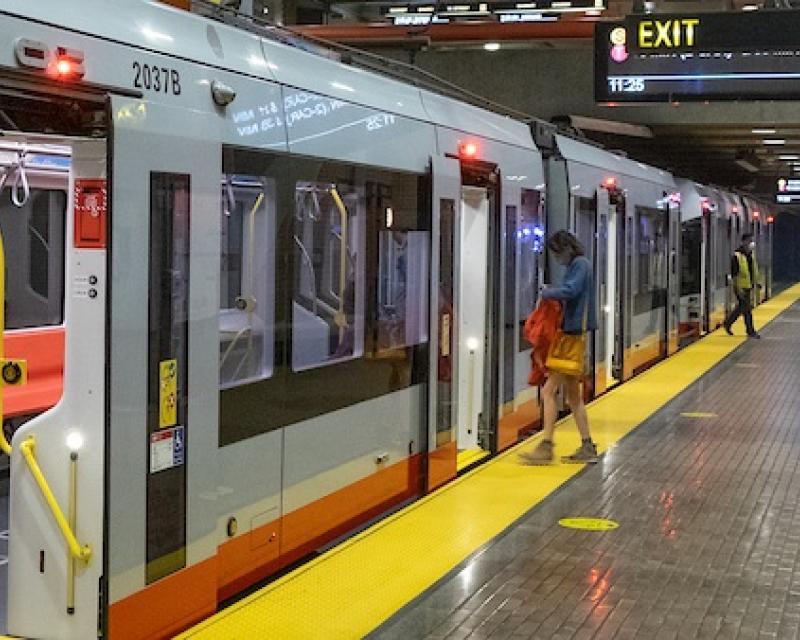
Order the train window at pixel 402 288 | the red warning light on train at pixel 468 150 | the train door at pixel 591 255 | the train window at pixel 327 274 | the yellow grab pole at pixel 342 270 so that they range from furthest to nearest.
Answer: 1. the train door at pixel 591 255
2. the red warning light on train at pixel 468 150
3. the train window at pixel 402 288
4. the yellow grab pole at pixel 342 270
5. the train window at pixel 327 274

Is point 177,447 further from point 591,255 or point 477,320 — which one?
point 591,255

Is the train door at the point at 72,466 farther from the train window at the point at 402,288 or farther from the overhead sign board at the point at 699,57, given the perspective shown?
the overhead sign board at the point at 699,57

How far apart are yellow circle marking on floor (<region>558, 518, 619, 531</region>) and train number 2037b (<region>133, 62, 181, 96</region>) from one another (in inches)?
150

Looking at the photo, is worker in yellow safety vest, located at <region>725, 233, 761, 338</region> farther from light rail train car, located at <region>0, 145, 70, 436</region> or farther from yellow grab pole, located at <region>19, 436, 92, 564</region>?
yellow grab pole, located at <region>19, 436, 92, 564</region>

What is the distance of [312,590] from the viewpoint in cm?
605

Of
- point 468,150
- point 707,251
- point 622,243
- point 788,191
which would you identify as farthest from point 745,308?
point 788,191

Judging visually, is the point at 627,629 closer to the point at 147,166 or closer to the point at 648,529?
the point at 648,529

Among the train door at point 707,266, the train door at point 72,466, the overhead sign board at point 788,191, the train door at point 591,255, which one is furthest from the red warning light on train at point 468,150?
the overhead sign board at point 788,191

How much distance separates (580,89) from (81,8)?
16108 millimetres

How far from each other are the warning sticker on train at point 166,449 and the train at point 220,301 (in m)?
0.01

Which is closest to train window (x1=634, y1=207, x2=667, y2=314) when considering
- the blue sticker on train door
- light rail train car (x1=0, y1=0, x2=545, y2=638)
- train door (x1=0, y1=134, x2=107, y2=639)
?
light rail train car (x1=0, y1=0, x2=545, y2=638)

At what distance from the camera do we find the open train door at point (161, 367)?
15.7ft

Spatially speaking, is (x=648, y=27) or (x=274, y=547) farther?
(x=648, y=27)

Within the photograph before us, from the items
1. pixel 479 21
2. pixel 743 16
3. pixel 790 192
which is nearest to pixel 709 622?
pixel 743 16
